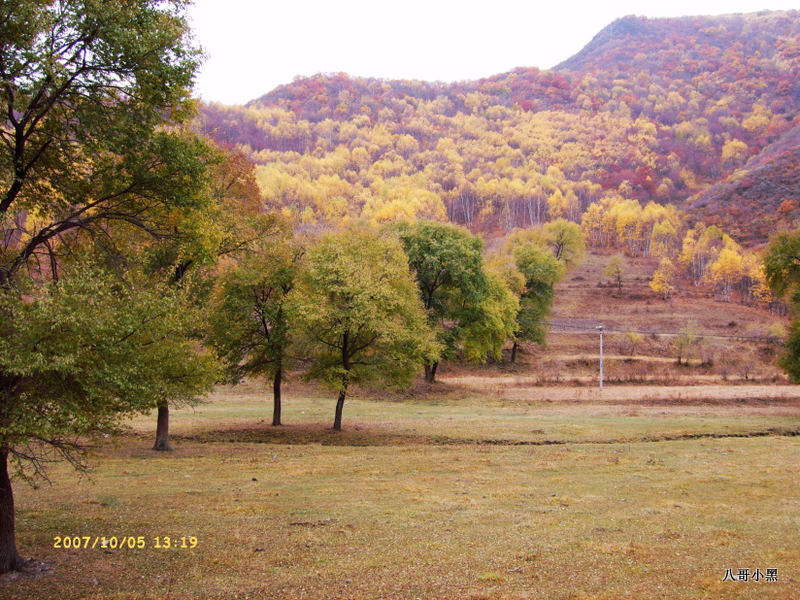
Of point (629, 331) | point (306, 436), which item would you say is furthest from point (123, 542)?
point (629, 331)

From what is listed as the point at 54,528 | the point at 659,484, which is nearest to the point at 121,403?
the point at 54,528

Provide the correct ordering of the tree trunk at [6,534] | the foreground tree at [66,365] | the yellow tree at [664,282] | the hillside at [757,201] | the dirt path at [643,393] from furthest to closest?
the hillside at [757,201], the yellow tree at [664,282], the dirt path at [643,393], the tree trunk at [6,534], the foreground tree at [66,365]

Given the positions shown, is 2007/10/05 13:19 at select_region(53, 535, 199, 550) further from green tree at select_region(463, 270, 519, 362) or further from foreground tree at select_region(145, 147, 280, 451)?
green tree at select_region(463, 270, 519, 362)

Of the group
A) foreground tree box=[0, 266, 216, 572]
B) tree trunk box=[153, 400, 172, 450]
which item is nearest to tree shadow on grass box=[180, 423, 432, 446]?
tree trunk box=[153, 400, 172, 450]

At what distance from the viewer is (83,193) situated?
37.6 feet

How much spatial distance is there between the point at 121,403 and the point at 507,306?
49.8 m

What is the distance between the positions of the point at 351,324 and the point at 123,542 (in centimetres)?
1592

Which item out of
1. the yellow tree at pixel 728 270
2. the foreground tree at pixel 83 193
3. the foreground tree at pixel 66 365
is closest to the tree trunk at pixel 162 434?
the foreground tree at pixel 83 193

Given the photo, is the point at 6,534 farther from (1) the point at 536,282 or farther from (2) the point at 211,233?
(1) the point at 536,282

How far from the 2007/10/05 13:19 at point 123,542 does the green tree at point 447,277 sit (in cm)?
3905

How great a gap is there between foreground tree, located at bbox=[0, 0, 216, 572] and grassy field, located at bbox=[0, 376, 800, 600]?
1.91 metres

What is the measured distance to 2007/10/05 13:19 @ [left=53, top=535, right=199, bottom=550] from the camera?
1015cm

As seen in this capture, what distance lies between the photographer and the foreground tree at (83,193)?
809cm

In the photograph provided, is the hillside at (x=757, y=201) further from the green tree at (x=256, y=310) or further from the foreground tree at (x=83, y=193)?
the foreground tree at (x=83, y=193)
